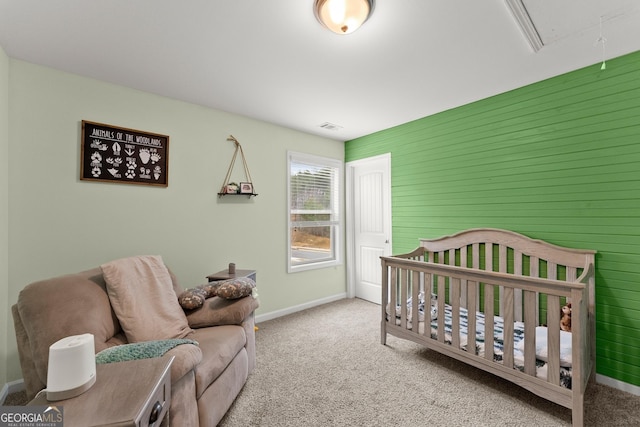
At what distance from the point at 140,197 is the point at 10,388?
1.60 meters

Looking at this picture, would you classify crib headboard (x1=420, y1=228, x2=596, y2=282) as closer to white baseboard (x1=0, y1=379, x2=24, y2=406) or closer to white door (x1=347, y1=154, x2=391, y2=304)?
white door (x1=347, y1=154, x2=391, y2=304)

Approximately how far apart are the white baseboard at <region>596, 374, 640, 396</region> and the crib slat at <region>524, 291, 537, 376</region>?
899mm

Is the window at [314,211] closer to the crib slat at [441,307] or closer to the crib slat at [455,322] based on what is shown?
the crib slat at [441,307]

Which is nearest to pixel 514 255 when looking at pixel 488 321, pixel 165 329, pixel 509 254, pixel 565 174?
pixel 509 254

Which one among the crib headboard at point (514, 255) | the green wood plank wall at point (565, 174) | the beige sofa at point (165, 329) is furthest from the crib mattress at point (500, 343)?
the beige sofa at point (165, 329)

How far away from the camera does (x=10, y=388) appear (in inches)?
77.5

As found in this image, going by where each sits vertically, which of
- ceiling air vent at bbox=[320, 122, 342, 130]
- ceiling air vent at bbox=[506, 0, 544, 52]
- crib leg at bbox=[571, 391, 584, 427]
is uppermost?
ceiling air vent at bbox=[506, 0, 544, 52]

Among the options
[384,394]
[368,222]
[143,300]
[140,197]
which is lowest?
[384,394]

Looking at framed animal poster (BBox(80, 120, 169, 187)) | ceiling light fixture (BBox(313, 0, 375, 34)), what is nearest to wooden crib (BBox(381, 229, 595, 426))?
ceiling light fixture (BBox(313, 0, 375, 34))

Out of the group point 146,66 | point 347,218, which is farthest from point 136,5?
point 347,218

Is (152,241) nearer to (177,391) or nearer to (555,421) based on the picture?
(177,391)

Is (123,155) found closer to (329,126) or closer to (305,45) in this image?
(305,45)

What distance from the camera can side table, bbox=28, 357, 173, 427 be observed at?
83 cm

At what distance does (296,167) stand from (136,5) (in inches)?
93.6
